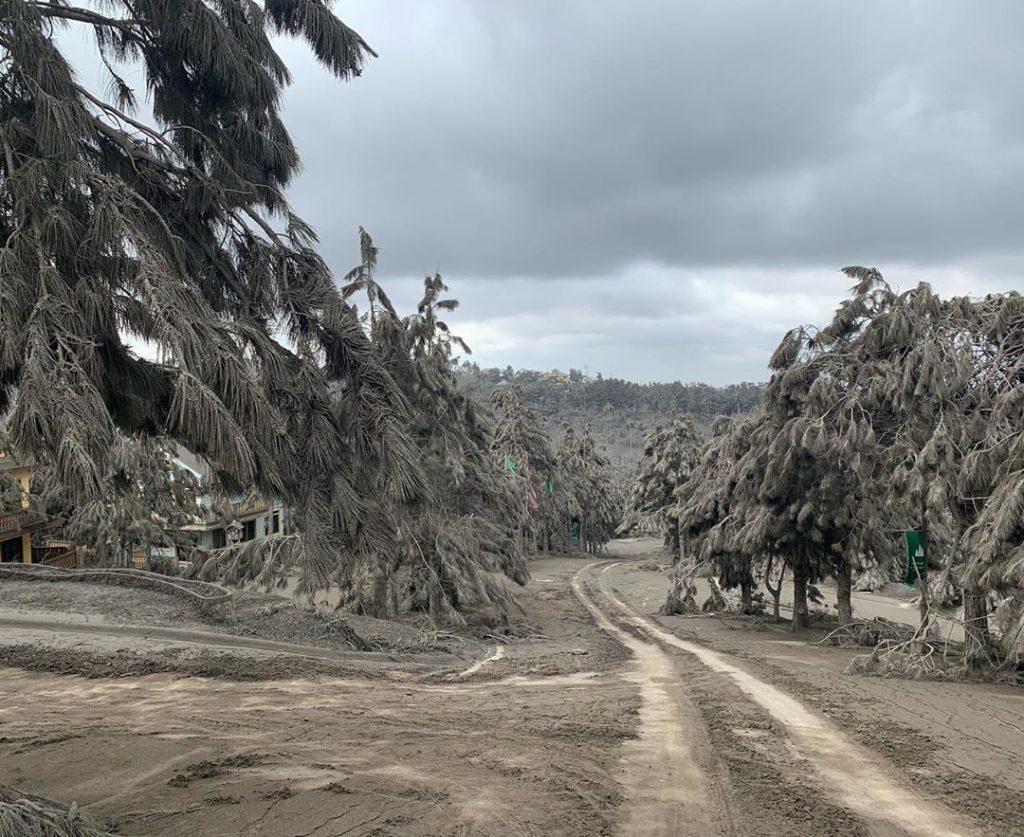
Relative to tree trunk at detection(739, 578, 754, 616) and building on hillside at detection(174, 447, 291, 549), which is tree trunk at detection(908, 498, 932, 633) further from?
building on hillside at detection(174, 447, 291, 549)

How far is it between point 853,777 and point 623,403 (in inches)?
5471

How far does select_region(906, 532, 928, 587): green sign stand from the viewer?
12.7 metres

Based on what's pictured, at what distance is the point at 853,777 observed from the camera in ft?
17.7

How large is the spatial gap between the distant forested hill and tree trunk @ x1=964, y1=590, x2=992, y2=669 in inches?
3998

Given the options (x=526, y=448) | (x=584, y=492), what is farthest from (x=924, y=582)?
(x=584, y=492)

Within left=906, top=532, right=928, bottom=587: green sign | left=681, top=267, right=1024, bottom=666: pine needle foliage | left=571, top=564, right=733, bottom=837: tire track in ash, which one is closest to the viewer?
left=571, top=564, right=733, bottom=837: tire track in ash

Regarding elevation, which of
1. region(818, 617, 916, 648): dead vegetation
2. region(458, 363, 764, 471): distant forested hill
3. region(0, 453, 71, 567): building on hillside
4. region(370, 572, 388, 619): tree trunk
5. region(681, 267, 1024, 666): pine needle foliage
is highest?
region(458, 363, 764, 471): distant forested hill

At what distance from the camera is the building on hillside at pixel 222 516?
4055 millimetres

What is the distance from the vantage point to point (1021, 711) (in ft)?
25.7

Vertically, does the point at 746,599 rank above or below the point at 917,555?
below

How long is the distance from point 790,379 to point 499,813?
1268 centimetres

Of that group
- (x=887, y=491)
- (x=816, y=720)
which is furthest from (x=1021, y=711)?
(x=887, y=491)

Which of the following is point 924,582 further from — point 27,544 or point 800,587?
point 27,544

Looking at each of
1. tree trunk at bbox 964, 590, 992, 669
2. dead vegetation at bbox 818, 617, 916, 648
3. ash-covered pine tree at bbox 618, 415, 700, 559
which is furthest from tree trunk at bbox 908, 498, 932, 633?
ash-covered pine tree at bbox 618, 415, 700, 559
